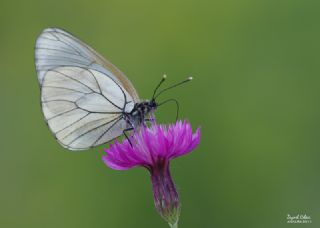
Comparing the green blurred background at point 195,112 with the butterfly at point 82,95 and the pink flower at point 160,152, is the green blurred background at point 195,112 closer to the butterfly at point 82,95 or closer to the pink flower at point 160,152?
the butterfly at point 82,95

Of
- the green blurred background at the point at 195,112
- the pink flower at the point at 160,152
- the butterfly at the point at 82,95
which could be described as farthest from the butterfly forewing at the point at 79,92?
the green blurred background at the point at 195,112

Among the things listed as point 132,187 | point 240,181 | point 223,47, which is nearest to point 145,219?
point 132,187

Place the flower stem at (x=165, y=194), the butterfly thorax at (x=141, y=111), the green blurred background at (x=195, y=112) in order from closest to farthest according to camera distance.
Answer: the flower stem at (x=165, y=194) → the butterfly thorax at (x=141, y=111) → the green blurred background at (x=195, y=112)

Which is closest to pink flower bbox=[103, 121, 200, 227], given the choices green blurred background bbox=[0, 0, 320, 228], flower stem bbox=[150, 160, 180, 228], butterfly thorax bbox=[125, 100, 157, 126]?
flower stem bbox=[150, 160, 180, 228]

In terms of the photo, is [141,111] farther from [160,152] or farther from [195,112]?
[195,112]

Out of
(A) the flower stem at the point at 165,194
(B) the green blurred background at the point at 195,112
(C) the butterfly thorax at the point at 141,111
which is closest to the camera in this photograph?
(A) the flower stem at the point at 165,194

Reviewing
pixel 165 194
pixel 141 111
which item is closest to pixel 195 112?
pixel 141 111
